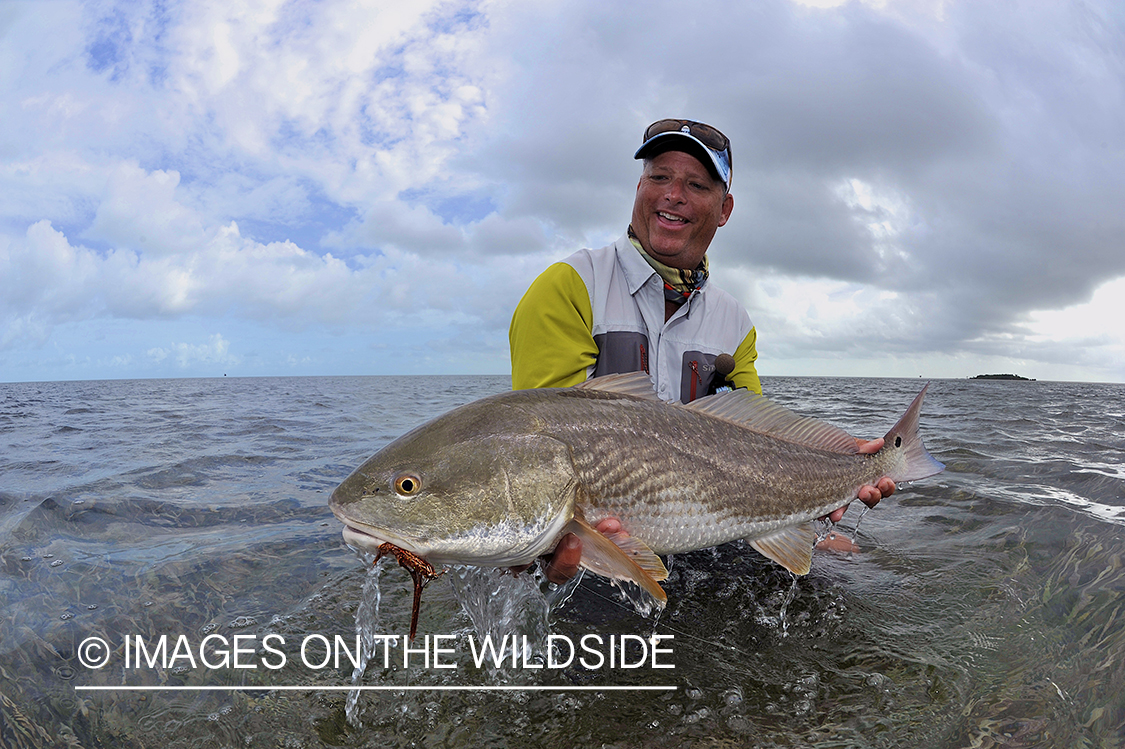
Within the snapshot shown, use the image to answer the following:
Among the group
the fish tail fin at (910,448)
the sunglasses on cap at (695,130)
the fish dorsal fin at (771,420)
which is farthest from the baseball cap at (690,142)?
the fish tail fin at (910,448)

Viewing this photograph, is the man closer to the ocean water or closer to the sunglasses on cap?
the sunglasses on cap

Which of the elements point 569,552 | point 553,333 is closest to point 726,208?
point 553,333

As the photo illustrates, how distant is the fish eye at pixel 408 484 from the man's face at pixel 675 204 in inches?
106

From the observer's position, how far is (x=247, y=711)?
296 cm

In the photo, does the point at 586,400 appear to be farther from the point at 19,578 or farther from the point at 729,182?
the point at 19,578

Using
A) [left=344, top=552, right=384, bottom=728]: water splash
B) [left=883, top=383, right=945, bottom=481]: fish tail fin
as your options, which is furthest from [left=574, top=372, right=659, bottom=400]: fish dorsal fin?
[left=883, top=383, right=945, bottom=481]: fish tail fin

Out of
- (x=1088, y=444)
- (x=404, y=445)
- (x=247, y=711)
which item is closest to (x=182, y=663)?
(x=247, y=711)

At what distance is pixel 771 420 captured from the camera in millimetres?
3635

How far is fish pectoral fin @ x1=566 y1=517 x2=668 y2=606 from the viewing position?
2.54 m

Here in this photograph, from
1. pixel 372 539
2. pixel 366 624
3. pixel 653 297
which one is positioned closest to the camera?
pixel 372 539

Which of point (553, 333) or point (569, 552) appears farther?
point (553, 333)

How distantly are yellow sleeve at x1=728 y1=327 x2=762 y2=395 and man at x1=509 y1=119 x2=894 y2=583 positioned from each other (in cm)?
32

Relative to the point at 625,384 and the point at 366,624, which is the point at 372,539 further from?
the point at 366,624

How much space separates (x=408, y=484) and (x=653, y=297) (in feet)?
8.49
